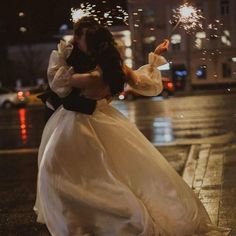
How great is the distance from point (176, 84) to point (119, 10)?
1266 inches

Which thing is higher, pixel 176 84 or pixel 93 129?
pixel 93 129

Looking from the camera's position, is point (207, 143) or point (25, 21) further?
point (25, 21)

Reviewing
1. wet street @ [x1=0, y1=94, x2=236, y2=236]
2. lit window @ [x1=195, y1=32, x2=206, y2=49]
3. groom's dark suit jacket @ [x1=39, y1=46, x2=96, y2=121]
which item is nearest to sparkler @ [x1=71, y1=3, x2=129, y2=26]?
groom's dark suit jacket @ [x1=39, y1=46, x2=96, y2=121]

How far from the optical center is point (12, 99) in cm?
3316

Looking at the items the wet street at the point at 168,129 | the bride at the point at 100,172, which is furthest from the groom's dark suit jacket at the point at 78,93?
the wet street at the point at 168,129

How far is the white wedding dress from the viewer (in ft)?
14.7

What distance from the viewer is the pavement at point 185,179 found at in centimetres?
595

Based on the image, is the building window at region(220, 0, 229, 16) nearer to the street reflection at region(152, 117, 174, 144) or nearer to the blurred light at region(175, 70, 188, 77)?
the blurred light at region(175, 70, 188, 77)

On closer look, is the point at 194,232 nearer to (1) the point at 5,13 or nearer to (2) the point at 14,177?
(2) the point at 14,177

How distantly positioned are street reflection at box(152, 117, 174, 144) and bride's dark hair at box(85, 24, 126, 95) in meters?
7.76

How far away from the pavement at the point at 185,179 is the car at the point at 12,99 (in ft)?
69.4

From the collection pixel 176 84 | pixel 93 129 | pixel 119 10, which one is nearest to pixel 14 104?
pixel 176 84

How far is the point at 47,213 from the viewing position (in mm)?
4613

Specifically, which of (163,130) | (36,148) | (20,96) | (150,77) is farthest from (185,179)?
(20,96)
